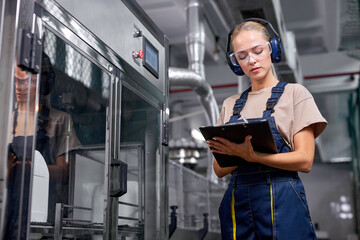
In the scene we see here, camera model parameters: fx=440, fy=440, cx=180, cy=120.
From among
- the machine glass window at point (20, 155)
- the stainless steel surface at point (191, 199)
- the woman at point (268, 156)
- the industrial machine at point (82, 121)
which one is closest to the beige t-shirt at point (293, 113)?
the woman at point (268, 156)

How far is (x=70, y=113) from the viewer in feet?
4.86

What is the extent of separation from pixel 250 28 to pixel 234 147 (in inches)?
16.6

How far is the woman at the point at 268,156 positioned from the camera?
4.17 feet

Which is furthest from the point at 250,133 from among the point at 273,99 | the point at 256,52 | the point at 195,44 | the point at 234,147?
the point at 195,44

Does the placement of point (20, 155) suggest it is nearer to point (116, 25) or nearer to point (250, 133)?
point (250, 133)

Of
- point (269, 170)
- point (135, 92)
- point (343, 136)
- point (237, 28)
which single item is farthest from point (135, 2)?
point (343, 136)

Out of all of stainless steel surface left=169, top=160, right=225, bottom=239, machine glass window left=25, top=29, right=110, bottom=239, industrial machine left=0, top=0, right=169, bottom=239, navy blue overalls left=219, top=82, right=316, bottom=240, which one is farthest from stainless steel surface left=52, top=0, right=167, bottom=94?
stainless steel surface left=169, top=160, right=225, bottom=239

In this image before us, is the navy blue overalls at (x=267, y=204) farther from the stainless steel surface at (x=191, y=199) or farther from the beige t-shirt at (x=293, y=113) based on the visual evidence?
the stainless steel surface at (x=191, y=199)

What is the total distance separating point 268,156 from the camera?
1.27 metres

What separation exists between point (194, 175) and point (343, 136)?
23.6ft

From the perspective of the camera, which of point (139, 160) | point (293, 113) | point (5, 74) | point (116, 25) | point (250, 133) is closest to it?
point (5, 74)

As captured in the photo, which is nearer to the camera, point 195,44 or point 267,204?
point 267,204

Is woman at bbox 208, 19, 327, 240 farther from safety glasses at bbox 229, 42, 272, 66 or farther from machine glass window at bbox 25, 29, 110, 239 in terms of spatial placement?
machine glass window at bbox 25, 29, 110, 239

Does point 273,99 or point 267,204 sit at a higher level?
point 273,99
